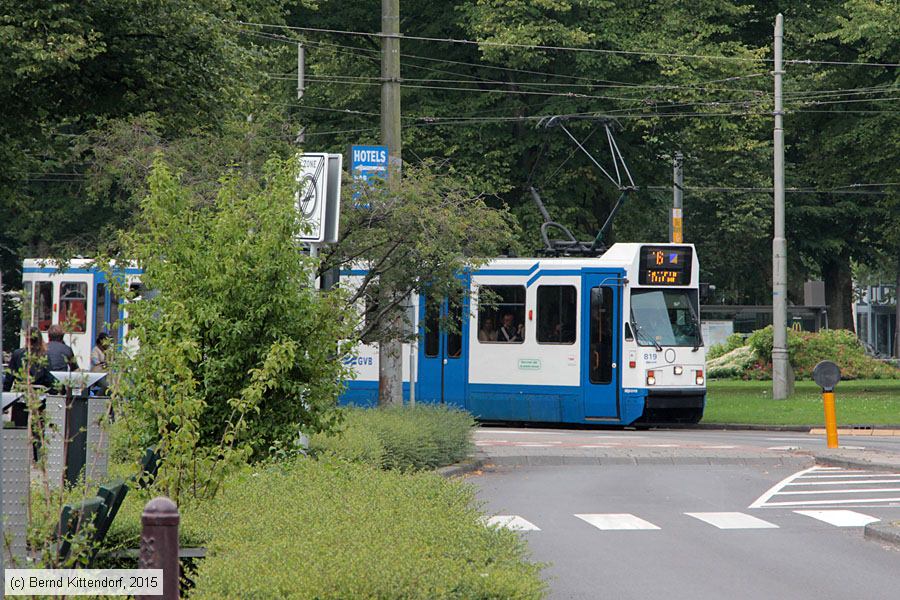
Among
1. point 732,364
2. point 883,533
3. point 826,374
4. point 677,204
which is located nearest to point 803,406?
point 677,204

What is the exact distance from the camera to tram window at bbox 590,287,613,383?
28359 mm

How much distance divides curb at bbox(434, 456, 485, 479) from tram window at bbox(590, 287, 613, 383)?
7.37 meters

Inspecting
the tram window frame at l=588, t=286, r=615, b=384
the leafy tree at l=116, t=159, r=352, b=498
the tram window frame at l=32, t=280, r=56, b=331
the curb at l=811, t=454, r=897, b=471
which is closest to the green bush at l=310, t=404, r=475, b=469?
the leafy tree at l=116, t=159, r=352, b=498

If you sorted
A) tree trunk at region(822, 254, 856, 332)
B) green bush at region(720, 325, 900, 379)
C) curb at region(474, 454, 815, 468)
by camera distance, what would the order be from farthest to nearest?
tree trunk at region(822, 254, 856, 332) → green bush at region(720, 325, 900, 379) → curb at region(474, 454, 815, 468)

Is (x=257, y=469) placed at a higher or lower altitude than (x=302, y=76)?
lower

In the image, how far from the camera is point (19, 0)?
69.6 feet

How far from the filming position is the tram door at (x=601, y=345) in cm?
2836

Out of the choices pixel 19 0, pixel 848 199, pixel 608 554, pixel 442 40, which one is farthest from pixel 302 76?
pixel 608 554

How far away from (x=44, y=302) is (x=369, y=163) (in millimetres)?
19095

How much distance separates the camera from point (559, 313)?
28969mm

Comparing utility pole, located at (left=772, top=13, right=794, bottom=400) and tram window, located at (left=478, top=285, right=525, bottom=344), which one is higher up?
utility pole, located at (left=772, top=13, right=794, bottom=400)

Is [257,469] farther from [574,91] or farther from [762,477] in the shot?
[574,91]

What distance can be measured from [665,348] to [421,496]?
1973cm

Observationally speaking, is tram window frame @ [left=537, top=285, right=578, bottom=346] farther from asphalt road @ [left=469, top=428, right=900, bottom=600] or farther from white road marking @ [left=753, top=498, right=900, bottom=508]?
white road marking @ [left=753, top=498, right=900, bottom=508]
